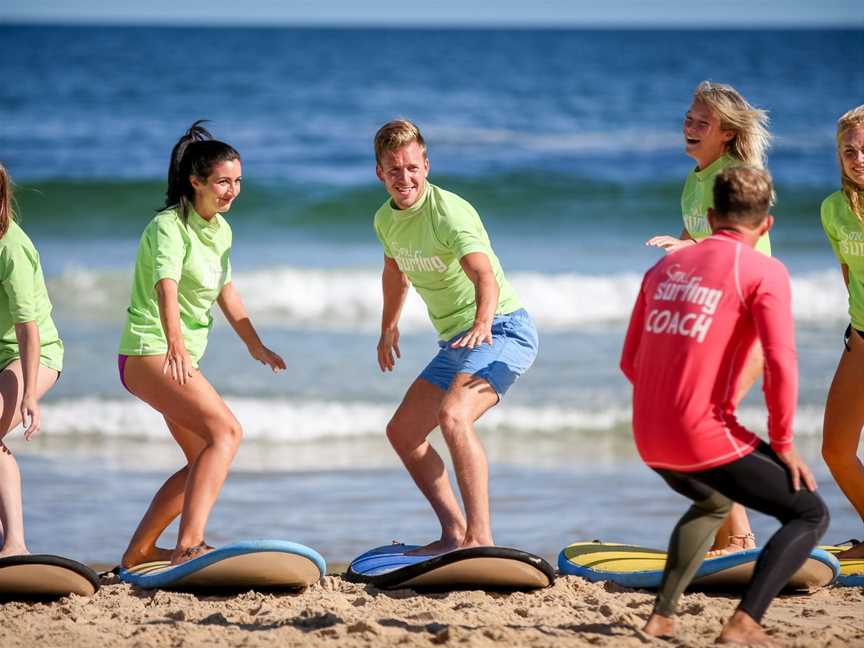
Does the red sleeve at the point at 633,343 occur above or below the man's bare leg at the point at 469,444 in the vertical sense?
above

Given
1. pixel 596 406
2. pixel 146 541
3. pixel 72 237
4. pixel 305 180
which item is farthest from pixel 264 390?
pixel 305 180

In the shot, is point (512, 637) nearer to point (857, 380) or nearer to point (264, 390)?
point (857, 380)

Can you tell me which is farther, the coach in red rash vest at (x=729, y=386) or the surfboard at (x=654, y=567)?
the surfboard at (x=654, y=567)

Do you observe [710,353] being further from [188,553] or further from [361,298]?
[361,298]

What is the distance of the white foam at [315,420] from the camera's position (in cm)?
844

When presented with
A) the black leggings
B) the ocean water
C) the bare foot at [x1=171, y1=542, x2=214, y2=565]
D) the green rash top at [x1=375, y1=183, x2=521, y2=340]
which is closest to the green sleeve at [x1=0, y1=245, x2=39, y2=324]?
the bare foot at [x1=171, y1=542, x2=214, y2=565]

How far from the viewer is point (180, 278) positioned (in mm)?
4926

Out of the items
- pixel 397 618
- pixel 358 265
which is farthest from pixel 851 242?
pixel 358 265

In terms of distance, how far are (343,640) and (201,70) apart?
41528 mm

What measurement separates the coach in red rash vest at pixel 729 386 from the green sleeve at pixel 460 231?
3.82 ft

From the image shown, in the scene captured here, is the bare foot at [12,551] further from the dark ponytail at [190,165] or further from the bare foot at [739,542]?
the bare foot at [739,542]

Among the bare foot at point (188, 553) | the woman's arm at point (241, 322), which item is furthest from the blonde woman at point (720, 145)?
the bare foot at point (188, 553)

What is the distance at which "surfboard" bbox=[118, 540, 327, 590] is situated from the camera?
15.9 feet

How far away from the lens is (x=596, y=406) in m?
8.88
